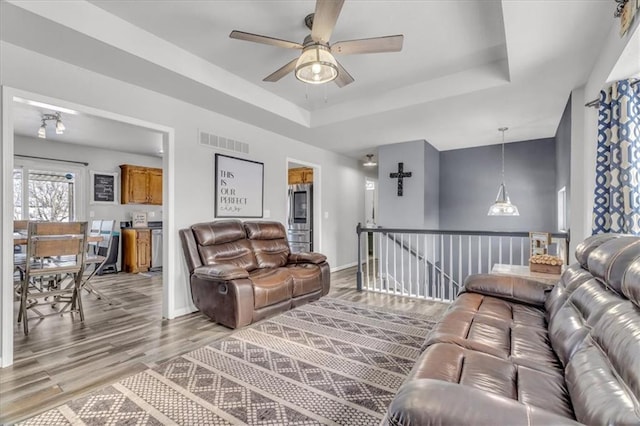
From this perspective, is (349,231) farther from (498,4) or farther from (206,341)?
(498,4)

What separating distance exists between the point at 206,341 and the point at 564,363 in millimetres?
2588

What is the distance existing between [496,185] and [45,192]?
8.36 m

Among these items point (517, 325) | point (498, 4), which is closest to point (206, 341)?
point (517, 325)

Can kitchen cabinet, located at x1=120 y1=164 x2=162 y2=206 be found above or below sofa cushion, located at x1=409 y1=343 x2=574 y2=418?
above

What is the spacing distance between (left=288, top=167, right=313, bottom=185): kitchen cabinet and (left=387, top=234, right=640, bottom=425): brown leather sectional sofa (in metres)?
4.47

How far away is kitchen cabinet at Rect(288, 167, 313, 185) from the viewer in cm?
625

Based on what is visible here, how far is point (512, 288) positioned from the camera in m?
2.26

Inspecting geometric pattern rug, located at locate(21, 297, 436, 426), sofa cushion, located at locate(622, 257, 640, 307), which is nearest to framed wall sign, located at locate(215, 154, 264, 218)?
geometric pattern rug, located at locate(21, 297, 436, 426)

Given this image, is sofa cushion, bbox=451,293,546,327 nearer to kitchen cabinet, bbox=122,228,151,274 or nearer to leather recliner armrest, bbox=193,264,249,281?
leather recliner armrest, bbox=193,264,249,281

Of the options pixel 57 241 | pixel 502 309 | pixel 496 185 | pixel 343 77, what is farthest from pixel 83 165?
pixel 496 185

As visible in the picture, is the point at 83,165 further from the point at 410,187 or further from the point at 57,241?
the point at 410,187

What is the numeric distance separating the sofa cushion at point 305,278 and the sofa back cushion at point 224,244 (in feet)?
1.94

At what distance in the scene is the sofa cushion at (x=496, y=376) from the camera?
1.10 metres

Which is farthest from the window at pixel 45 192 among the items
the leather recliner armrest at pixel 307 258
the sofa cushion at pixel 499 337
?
the sofa cushion at pixel 499 337
